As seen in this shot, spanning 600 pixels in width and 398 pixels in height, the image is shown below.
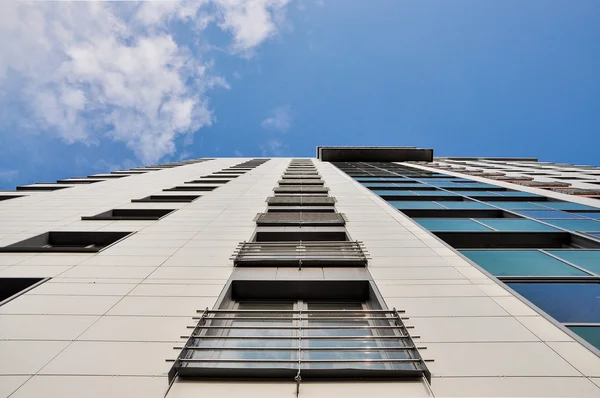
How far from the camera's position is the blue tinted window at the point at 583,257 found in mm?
9453

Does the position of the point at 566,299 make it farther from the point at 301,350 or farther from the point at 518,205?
the point at 518,205

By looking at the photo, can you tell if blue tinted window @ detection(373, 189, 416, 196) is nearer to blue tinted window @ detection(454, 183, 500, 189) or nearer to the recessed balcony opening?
blue tinted window @ detection(454, 183, 500, 189)

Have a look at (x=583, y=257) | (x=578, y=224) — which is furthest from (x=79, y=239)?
(x=578, y=224)

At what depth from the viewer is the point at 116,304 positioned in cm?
734

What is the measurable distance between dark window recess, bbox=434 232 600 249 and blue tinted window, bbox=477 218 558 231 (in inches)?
22.5

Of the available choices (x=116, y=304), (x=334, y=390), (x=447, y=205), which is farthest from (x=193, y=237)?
(x=447, y=205)


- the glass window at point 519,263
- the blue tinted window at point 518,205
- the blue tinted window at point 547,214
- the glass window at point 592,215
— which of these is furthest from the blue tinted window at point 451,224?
the glass window at point 592,215

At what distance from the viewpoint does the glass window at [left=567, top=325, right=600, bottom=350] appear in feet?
20.5

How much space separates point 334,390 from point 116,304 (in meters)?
5.40

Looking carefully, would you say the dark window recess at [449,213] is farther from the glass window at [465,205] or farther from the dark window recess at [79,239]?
the dark window recess at [79,239]

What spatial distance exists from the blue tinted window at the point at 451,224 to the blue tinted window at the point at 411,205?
1977 millimetres

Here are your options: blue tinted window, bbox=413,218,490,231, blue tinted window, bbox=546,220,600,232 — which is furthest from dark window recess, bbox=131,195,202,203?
blue tinted window, bbox=546,220,600,232

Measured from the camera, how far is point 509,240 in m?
12.9

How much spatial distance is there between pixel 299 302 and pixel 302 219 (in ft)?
18.7
